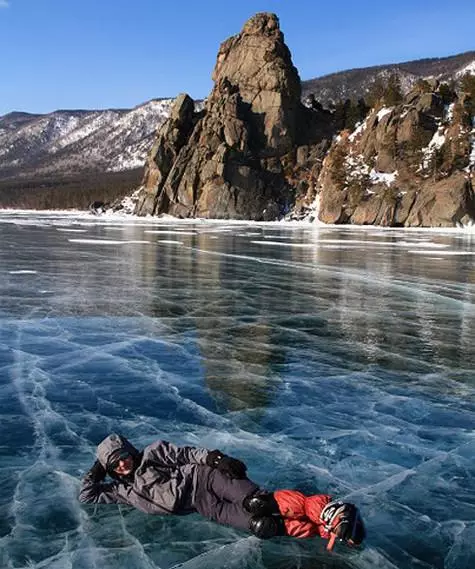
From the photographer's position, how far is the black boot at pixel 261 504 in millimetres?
4887

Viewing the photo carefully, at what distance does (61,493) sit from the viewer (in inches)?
219

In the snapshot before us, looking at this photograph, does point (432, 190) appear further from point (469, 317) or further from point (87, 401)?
point (87, 401)

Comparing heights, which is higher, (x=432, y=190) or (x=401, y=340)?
(x=432, y=190)

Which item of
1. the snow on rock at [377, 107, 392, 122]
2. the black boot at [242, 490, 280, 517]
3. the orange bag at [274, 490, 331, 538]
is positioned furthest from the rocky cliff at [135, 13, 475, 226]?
the black boot at [242, 490, 280, 517]

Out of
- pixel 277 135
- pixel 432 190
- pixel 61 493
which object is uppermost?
pixel 277 135

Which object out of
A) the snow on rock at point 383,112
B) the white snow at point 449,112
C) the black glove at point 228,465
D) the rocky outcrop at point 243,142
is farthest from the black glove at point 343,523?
the rocky outcrop at point 243,142

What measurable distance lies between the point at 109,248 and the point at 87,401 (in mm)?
25187

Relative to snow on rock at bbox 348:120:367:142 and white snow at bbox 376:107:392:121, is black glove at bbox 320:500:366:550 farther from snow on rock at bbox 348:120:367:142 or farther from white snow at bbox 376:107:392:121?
snow on rock at bbox 348:120:367:142

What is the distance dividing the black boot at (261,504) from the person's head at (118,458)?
1096 millimetres

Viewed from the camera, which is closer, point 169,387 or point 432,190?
point 169,387

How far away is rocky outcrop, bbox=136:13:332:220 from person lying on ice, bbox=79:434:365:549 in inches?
3955

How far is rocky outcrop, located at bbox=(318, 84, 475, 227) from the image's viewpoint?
238 feet

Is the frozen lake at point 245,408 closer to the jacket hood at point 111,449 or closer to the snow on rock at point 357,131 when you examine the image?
the jacket hood at point 111,449

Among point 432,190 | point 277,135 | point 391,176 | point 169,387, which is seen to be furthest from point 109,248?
point 277,135
